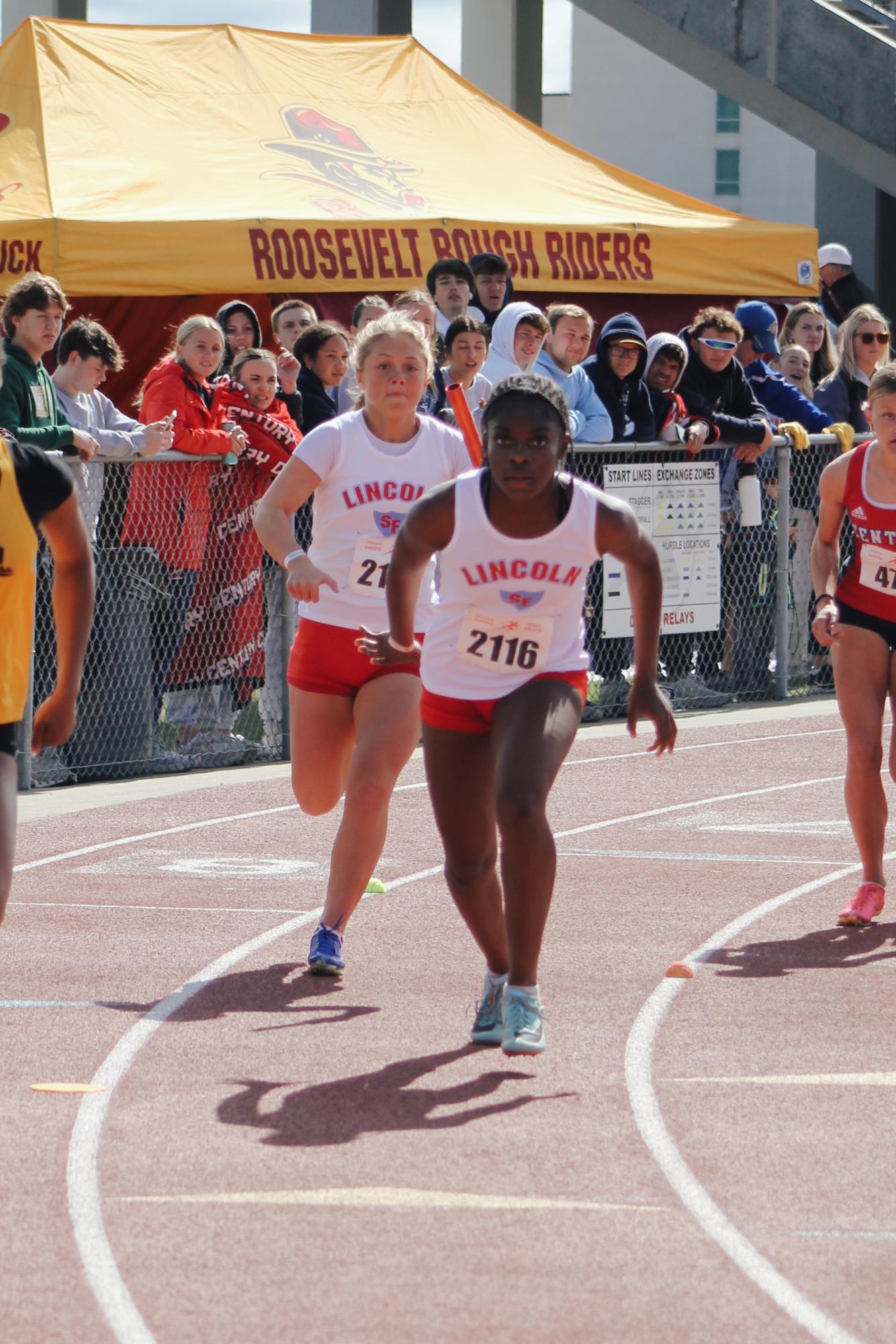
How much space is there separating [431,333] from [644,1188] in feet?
26.3

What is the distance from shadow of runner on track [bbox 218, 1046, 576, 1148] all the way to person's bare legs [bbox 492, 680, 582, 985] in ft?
1.25

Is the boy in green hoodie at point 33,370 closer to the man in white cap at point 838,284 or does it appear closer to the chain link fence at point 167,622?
the chain link fence at point 167,622

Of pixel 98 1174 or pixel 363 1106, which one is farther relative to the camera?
pixel 363 1106

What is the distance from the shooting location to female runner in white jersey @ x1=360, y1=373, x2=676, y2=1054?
6.23 metres

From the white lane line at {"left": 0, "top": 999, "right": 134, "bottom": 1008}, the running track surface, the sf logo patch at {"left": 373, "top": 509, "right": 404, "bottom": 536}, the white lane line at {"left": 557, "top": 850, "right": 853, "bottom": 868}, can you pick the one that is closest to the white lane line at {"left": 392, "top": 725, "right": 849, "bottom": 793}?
the white lane line at {"left": 557, "top": 850, "right": 853, "bottom": 868}

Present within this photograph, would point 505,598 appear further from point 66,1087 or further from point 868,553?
point 868,553

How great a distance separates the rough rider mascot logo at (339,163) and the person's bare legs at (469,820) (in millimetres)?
10173

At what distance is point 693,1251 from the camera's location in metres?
4.80

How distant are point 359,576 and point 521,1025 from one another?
192 cm

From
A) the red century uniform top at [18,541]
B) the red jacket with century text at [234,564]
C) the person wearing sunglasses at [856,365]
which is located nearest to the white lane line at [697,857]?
the red jacket with century text at [234,564]

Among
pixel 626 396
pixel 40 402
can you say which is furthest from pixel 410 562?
pixel 626 396

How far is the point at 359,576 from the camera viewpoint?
7652 millimetres

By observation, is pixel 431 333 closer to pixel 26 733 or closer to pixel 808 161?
pixel 26 733

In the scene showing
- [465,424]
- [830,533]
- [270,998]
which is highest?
[465,424]
